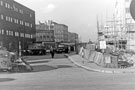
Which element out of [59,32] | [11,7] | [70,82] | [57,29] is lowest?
[70,82]

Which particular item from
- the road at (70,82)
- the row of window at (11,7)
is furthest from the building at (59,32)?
the road at (70,82)

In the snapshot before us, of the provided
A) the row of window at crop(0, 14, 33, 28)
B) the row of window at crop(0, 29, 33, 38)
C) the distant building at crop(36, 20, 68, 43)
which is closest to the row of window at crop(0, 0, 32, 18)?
the row of window at crop(0, 14, 33, 28)

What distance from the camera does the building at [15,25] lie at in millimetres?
61656

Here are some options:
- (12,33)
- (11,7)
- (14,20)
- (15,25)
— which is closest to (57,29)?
(15,25)

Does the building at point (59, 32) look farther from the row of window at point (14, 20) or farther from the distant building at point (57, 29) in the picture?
the row of window at point (14, 20)

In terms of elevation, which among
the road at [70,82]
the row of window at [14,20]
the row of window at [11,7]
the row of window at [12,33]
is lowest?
the road at [70,82]

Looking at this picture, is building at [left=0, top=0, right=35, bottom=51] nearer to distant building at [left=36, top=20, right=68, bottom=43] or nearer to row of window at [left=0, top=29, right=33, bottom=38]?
row of window at [left=0, top=29, right=33, bottom=38]

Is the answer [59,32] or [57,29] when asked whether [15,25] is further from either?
[59,32]

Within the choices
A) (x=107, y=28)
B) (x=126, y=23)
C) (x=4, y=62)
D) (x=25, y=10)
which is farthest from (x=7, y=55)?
(x=25, y=10)

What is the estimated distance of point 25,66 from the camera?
67.2 ft

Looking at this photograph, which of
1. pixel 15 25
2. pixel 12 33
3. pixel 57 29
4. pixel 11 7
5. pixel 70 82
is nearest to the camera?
pixel 70 82

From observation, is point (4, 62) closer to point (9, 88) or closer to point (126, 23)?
point (9, 88)

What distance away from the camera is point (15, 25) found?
70.0m

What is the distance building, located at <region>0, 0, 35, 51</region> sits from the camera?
2427 inches
